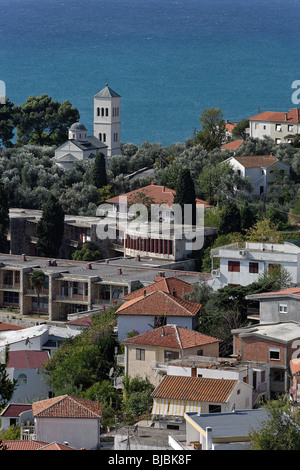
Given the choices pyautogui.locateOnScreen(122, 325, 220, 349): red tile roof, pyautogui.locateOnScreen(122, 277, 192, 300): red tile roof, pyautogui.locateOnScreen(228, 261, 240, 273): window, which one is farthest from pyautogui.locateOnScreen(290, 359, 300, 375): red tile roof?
pyautogui.locateOnScreen(122, 277, 192, 300): red tile roof

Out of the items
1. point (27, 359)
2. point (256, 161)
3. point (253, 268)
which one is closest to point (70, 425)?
point (27, 359)

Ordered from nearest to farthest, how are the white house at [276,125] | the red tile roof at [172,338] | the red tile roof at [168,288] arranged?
the red tile roof at [172,338] → the red tile roof at [168,288] → the white house at [276,125]

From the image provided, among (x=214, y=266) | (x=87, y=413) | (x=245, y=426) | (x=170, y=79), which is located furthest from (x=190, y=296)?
(x=170, y=79)

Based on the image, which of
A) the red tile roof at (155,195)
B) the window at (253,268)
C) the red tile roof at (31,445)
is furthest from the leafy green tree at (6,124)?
the red tile roof at (31,445)

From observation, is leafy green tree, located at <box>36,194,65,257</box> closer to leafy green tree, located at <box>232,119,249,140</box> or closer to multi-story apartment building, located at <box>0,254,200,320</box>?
multi-story apartment building, located at <box>0,254,200,320</box>

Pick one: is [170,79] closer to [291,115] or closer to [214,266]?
[291,115]

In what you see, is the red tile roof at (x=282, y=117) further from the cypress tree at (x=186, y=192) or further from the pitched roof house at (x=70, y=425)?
the pitched roof house at (x=70, y=425)
